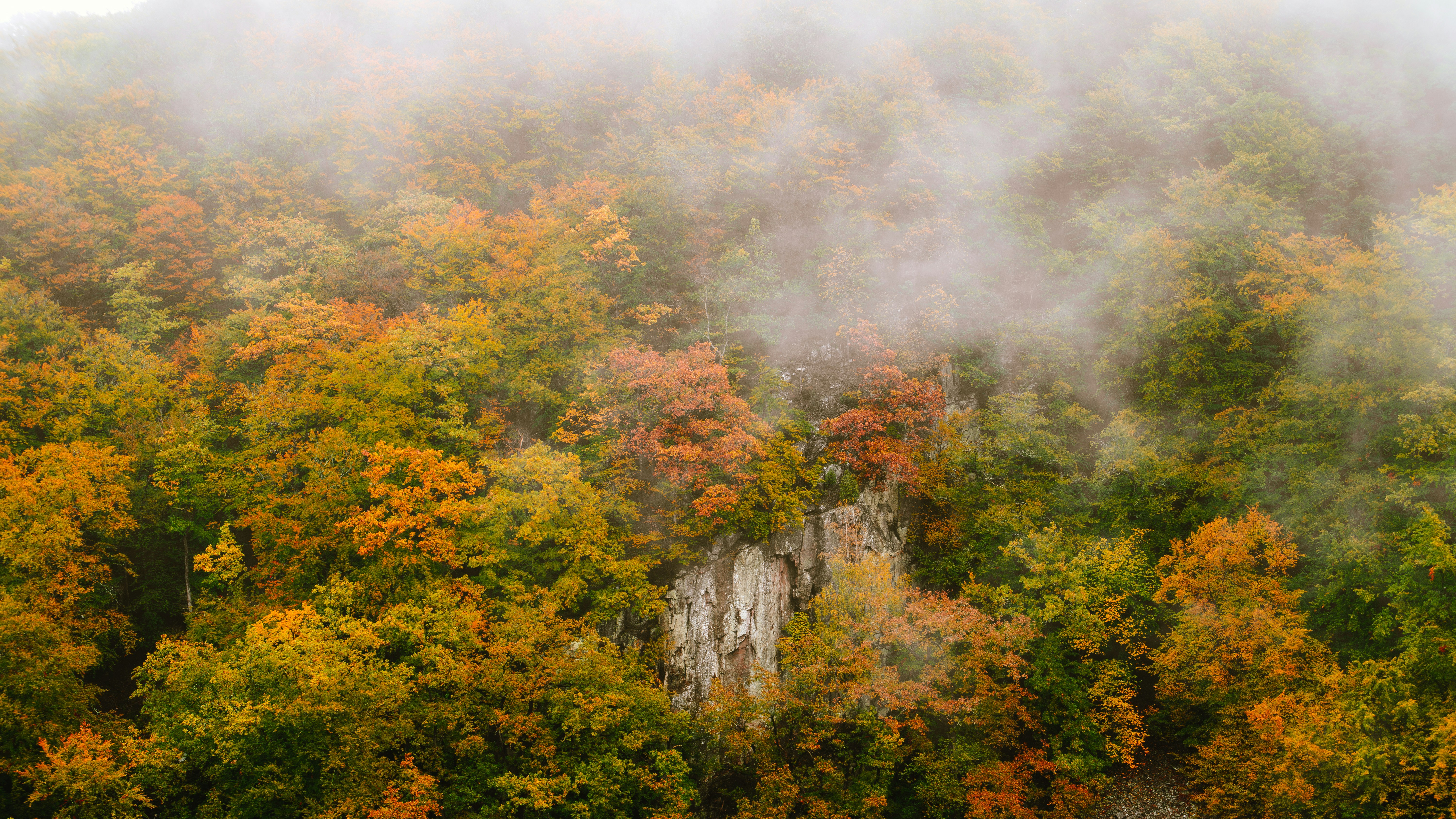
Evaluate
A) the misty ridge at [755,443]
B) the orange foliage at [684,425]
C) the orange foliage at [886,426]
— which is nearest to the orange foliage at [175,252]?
the misty ridge at [755,443]

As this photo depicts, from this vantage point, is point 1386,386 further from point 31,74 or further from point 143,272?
point 31,74

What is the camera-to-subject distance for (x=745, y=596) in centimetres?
2375

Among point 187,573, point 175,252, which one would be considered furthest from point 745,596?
point 175,252

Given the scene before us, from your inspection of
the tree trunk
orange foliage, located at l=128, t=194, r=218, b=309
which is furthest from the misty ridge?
the tree trunk

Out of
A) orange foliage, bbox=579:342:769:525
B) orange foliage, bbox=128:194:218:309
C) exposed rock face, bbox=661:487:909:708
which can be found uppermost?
orange foliage, bbox=128:194:218:309

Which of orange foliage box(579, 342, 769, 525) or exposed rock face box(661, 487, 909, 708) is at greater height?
orange foliage box(579, 342, 769, 525)

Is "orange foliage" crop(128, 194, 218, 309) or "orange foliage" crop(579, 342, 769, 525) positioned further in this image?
"orange foliage" crop(128, 194, 218, 309)

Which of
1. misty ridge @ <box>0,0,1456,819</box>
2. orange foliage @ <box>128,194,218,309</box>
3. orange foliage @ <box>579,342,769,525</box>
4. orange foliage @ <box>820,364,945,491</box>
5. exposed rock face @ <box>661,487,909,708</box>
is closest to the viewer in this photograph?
misty ridge @ <box>0,0,1456,819</box>

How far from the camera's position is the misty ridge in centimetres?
1855

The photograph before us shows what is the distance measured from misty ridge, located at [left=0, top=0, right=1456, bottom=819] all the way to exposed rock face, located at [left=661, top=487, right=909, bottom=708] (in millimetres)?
186

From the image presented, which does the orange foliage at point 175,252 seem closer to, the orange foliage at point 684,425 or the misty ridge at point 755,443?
the misty ridge at point 755,443

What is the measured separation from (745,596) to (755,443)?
16.8 ft

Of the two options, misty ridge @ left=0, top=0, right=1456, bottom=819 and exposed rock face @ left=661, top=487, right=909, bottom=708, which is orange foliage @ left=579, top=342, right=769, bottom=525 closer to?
misty ridge @ left=0, top=0, right=1456, bottom=819

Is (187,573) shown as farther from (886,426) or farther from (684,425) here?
(886,426)
